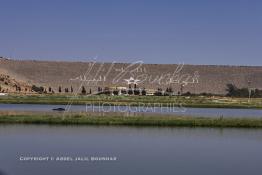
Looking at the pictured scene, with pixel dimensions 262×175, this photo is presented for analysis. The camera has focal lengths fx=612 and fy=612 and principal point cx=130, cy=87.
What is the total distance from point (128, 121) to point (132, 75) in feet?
267

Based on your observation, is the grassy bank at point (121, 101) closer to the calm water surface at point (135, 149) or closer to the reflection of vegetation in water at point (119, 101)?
the reflection of vegetation in water at point (119, 101)

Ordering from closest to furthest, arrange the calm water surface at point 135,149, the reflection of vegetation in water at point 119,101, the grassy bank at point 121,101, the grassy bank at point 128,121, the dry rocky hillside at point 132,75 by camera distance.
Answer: the calm water surface at point 135,149 < the grassy bank at point 128,121 < the grassy bank at point 121,101 < the reflection of vegetation in water at point 119,101 < the dry rocky hillside at point 132,75

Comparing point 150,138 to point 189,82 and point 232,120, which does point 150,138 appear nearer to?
point 232,120

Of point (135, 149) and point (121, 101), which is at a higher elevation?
point (121, 101)

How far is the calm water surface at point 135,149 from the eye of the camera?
16953mm

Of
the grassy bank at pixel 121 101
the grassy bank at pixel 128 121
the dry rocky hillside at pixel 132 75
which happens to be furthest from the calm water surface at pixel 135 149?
the dry rocky hillside at pixel 132 75

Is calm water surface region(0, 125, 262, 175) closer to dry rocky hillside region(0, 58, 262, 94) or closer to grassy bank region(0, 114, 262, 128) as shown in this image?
grassy bank region(0, 114, 262, 128)

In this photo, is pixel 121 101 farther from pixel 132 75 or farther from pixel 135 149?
pixel 132 75

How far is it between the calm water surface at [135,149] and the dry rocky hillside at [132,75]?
252 feet

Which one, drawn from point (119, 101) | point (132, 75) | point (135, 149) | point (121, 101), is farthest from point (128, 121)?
point (132, 75)

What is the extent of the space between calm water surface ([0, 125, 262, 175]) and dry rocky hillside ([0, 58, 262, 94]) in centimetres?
7680

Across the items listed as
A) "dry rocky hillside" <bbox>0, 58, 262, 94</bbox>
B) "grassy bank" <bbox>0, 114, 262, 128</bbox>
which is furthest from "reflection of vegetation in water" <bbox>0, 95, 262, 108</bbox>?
"dry rocky hillside" <bbox>0, 58, 262, 94</bbox>

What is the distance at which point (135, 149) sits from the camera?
21.0m

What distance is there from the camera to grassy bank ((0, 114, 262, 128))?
1137 inches
